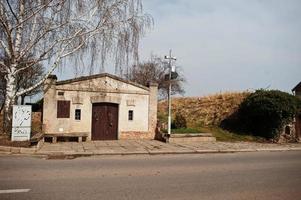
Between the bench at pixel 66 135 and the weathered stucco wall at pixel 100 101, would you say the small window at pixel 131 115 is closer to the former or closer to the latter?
the weathered stucco wall at pixel 100 101

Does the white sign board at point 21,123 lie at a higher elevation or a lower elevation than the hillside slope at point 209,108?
lower

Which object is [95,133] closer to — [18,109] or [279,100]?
[18,109]

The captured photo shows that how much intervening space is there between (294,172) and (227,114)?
16.0 metres

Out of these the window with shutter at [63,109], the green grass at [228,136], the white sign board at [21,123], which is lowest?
the green grass at [228,136]

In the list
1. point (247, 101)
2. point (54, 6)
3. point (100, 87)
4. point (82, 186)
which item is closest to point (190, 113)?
point (247, 101)

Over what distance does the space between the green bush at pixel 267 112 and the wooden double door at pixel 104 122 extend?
10.5m

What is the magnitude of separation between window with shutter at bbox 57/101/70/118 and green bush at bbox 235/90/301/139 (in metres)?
13.4

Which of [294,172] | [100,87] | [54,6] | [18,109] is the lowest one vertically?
[294,172]

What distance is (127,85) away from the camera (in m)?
21.2

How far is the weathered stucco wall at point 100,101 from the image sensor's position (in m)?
19.3

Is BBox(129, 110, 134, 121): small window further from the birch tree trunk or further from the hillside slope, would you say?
the birch tree trunk

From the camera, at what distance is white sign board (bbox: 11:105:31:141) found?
1512cm

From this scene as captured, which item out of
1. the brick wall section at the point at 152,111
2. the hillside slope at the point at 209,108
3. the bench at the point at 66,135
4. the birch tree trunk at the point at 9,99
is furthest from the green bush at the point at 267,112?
the birch tree trunk at the point at 9,99

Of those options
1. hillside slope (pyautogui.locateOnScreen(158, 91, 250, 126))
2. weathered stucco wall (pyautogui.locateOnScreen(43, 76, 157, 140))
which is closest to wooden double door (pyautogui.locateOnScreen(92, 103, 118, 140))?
weathered stucco wall (pyautogui.locateOnScreen(43, 76, 157, 140))
